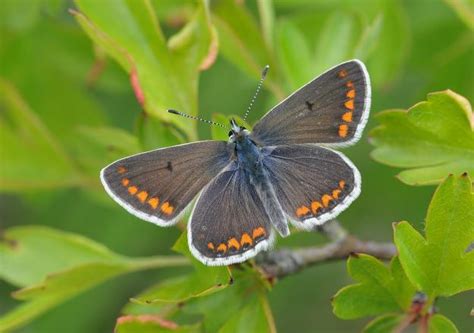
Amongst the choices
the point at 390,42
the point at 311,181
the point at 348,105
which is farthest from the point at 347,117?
the point at 390,42

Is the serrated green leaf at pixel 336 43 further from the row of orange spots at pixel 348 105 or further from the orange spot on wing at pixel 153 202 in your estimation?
the orange spot on wing at pixel 153 202

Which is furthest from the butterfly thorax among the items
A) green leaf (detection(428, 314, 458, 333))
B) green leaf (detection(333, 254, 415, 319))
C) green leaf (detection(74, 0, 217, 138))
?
green leaf (detection(428, 314, 458, 333))

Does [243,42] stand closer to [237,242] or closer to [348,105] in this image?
[348,105]

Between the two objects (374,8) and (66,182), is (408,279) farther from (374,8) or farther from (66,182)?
(66,182)

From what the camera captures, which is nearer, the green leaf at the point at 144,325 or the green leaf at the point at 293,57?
the green leaf at the point at 144,325

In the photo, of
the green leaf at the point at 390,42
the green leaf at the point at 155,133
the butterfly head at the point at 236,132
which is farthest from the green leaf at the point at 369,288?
the green leaf at the point at 390,42
